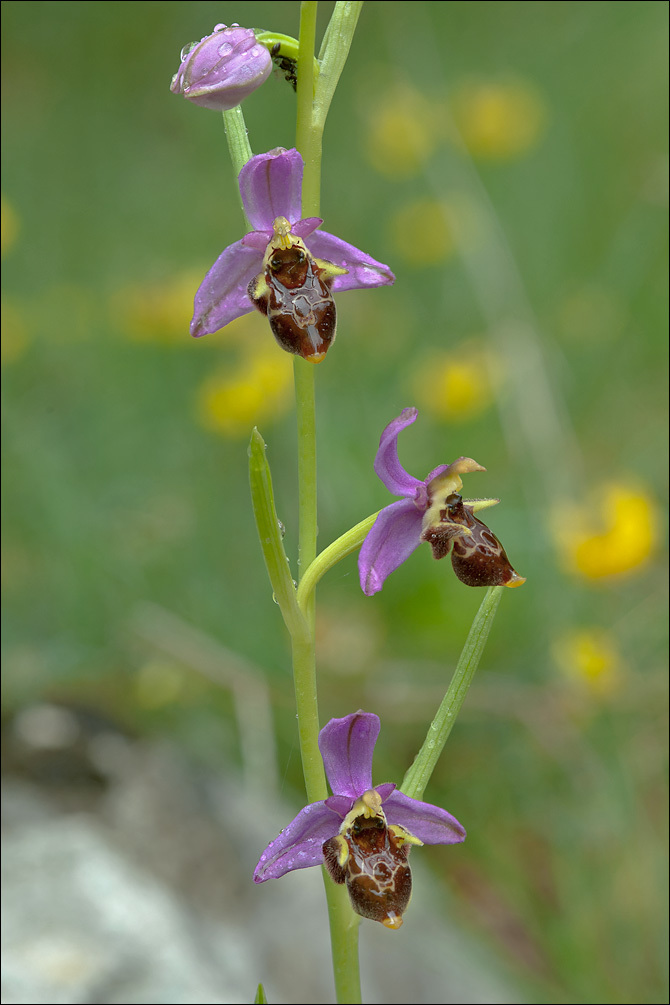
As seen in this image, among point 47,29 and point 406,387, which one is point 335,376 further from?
point 47,29

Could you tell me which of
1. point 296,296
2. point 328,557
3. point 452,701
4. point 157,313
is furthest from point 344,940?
point 157,313

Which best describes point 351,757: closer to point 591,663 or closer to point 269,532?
point 269,532

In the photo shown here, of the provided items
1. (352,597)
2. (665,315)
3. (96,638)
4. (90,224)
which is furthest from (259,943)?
(90,224)

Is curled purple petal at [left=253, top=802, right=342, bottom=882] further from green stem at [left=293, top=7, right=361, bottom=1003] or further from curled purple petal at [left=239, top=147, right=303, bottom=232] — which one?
curled purple petal at [left=239, top=147, right=303, bottom=232]

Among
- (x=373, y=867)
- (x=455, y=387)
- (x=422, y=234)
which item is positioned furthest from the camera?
(x=422, y=234)

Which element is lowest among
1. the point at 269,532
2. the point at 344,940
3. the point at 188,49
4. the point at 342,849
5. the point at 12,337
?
the point at 344,940

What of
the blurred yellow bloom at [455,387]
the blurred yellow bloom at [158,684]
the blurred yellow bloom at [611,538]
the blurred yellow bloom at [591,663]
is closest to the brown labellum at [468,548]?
the blurred yellow bloom at [591,663]

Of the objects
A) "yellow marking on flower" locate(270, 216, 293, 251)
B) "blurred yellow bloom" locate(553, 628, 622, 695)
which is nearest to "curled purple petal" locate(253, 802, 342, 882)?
"yellow marking on flower" locate(270, 216, 293, 251)

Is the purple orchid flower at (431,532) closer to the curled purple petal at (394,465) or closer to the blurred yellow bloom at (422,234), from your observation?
the curled purple petal at (394,465)

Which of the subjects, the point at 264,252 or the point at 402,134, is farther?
the point at 402,134
